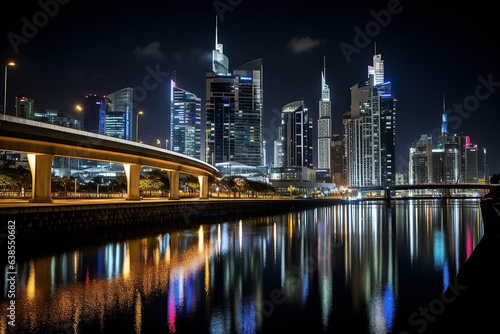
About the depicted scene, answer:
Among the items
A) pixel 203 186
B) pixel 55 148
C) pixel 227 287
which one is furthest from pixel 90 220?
pixel 203 186

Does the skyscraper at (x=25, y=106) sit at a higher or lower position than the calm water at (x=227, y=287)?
higher

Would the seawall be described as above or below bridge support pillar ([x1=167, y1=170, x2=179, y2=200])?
below

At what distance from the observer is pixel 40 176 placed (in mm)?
42656

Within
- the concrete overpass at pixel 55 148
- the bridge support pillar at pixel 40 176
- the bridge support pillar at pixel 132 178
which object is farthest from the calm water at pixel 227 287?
the bridge support pillar at pixel 132 178

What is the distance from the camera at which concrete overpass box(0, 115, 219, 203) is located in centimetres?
3766

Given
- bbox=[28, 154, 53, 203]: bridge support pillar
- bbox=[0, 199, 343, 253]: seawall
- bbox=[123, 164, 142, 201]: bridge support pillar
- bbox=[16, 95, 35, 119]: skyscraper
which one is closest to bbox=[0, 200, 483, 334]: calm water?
bbox=[0, 199, 343, 253]: seawall

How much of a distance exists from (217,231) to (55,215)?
18514 millimetres

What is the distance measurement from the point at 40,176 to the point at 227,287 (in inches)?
1117

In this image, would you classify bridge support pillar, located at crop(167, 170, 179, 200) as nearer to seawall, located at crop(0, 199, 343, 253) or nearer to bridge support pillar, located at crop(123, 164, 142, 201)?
seawall, located at crop(0, 199, 343, 253)

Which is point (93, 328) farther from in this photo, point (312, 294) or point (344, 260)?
point (344, 260)

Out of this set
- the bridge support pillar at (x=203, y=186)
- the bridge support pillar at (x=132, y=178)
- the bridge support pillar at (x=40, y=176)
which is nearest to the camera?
the bridge support pillar at (x=40, y=176)

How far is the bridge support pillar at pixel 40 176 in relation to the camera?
42.5 metres

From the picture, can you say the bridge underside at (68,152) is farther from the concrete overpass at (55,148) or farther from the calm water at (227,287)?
the calm water at (227,287)

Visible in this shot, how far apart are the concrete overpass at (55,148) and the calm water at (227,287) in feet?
38.8
